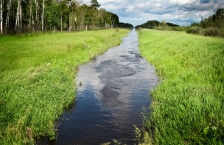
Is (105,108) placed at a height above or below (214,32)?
below

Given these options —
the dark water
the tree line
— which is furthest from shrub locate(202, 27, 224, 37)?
the tree line

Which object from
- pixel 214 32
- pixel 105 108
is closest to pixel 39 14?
pixel 214 32

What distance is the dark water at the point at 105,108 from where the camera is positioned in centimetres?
827

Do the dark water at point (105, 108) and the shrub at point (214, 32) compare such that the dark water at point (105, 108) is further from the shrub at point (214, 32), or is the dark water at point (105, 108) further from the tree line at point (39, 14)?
the tree line at point (39, 14)

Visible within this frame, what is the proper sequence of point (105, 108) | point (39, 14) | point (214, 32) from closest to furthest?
point (105, 108) < point (214, 32) < point (39, 14)

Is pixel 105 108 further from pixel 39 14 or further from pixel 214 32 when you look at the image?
pixel 39 14

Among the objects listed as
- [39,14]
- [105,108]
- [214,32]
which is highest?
[39,14]

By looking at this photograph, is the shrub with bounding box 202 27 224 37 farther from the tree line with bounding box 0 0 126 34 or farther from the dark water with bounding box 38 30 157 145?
the tree line with bounding box 0 0 126 34

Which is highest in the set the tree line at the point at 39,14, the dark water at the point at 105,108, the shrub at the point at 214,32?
the tree line at the point at 39,14

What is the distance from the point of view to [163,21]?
13850cm

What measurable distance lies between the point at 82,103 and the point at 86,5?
89.3m

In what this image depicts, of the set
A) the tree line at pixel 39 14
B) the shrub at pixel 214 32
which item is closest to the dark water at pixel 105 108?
the shrub at pixel 214 32

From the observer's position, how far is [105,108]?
1114 centimetres

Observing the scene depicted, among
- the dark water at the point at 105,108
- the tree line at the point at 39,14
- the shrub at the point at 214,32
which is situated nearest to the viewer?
the dark water at the point at 105,108
